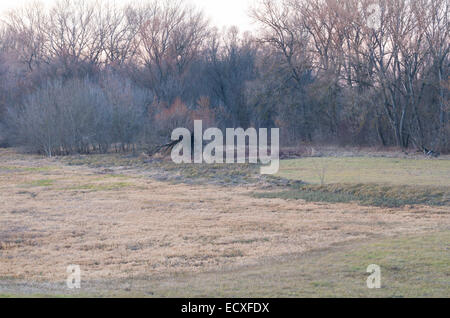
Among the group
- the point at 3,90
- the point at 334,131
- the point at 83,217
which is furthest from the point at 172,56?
the point at 83,217

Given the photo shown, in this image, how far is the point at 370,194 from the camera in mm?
17766

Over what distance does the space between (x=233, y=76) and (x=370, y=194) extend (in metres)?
40.6

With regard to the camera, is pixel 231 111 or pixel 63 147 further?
pixel 231 111

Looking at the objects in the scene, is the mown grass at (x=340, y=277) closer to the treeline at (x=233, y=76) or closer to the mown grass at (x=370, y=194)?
the mown grass at (x=370, y=194)

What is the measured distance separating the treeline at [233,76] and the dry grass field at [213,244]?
18375 millimetres

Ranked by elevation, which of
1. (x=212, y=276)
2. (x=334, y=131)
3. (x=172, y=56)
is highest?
(x=172, y=56)

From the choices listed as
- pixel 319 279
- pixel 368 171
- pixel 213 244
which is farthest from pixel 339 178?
pixel 319 279

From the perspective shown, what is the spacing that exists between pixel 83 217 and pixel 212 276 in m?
7.55

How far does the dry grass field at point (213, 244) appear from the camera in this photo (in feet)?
25.5

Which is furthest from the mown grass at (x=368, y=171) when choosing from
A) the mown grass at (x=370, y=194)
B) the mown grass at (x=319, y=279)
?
the mown grass at (x=319, y=279)

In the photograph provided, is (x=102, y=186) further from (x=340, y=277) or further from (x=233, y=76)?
(x=233, y=76)

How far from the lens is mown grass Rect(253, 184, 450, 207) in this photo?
16438 millimetres
